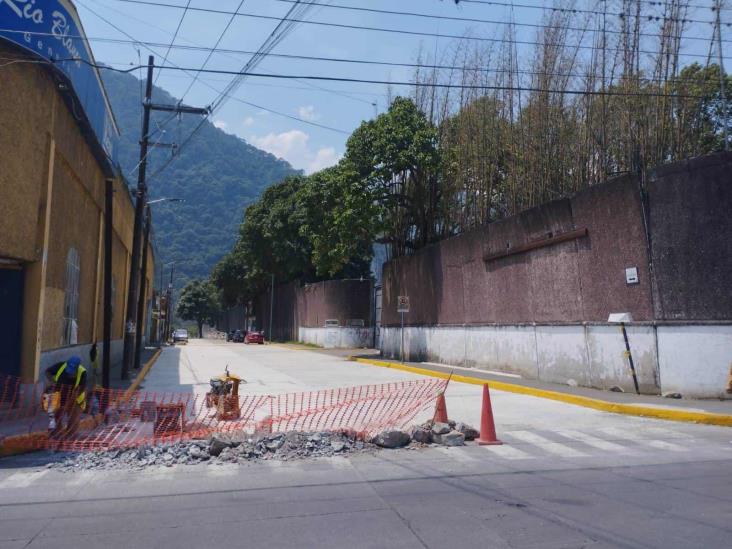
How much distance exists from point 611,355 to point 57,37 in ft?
47.3

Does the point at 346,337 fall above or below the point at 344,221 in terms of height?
below

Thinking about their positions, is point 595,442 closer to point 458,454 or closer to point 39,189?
point 458,454

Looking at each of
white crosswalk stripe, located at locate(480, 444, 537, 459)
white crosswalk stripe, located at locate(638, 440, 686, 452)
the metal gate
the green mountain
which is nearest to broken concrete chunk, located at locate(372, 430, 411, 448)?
white crosswalk stripe, located at locate(480, 444, 537, 459)

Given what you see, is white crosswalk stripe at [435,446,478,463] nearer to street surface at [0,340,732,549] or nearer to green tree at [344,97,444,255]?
street surface at [0,340,732,549]

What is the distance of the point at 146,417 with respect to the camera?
11328 millimetres

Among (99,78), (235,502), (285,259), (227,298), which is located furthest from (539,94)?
(227,298)

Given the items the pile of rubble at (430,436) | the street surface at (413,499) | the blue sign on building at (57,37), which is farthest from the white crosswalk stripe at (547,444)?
the blue sign on building at (57,37)

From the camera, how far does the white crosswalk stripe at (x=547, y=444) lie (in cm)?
898

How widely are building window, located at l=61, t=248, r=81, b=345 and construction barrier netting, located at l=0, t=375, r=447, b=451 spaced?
3305mm

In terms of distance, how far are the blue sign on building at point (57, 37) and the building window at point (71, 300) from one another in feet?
11.7

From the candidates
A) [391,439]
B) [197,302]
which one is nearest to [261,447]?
[391,439]

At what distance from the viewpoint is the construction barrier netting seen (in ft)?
32.0

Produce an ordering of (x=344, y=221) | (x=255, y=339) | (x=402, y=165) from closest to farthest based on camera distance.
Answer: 1. (x=402, y=165)
2. (x=344, y=221)
3. (x=255, y=339)

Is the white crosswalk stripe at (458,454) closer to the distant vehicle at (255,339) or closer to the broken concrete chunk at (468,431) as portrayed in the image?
the broken concrete chunk at (468,431)
